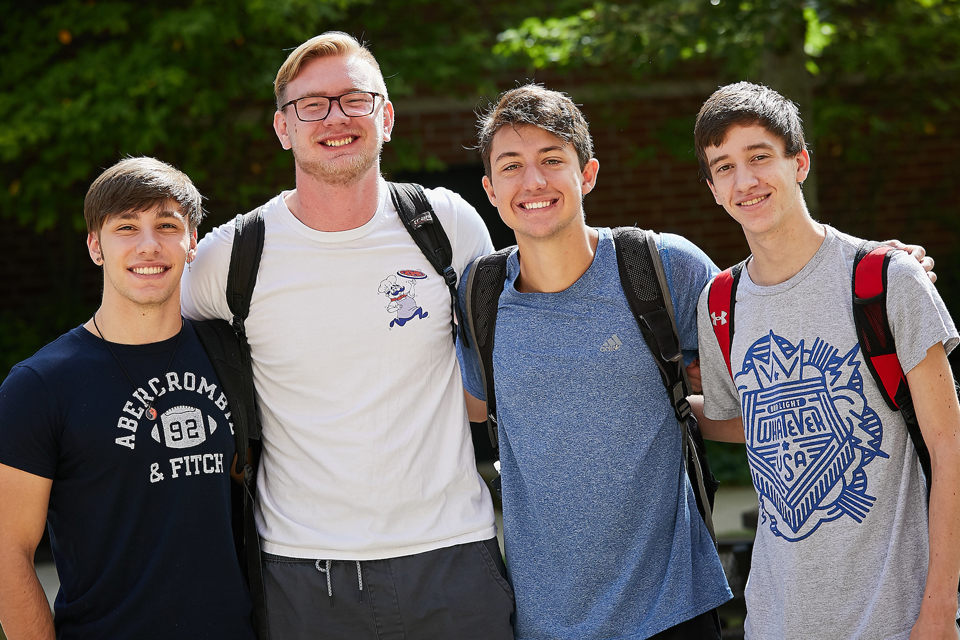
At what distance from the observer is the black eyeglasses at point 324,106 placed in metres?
3.23

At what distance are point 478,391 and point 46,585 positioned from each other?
176 inches

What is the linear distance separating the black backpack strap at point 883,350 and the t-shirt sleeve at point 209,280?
207 cm

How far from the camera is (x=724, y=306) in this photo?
279 centimetres

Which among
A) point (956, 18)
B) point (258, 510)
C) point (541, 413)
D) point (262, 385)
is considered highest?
point (956, 18)

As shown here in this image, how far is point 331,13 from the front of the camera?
603 cm

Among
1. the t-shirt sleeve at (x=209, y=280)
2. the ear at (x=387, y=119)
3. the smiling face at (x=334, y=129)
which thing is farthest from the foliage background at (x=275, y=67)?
the t-shirt sleeve at (x=209, y=280)

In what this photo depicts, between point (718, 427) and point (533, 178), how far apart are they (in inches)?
41.8

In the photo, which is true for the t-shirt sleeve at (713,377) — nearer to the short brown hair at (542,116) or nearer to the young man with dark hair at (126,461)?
the short brown hair at (542,116)

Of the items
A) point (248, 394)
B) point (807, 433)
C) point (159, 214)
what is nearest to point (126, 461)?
point (248, 394)

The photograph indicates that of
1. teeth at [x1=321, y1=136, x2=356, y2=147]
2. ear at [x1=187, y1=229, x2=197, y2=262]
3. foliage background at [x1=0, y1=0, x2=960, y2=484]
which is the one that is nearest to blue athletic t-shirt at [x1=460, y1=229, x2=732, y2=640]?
teeth at [x1=321, y1=136, x2=356, y2=147]

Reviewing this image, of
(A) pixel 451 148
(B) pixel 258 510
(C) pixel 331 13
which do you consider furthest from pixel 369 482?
(A) pixel 451 148

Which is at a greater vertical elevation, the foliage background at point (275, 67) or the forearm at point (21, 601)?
the foliage background at point (275, 67)

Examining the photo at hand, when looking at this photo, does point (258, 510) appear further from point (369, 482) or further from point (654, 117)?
point (654, 117)

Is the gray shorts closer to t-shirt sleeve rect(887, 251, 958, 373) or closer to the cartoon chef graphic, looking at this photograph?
the cartoon chef graphic
